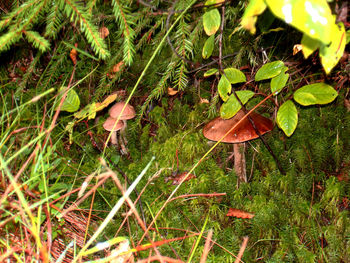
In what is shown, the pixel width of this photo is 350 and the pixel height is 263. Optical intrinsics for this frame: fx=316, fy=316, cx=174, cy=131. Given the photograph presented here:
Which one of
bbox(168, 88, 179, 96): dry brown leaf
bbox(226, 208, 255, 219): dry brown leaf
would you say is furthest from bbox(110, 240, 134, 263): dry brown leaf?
bbox(168, 88, 179, 96): dry brown leaf

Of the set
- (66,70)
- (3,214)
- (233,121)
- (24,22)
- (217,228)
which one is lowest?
(217,228)

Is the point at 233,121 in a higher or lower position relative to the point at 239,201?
higher

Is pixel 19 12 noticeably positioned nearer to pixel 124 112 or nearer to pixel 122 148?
pixel 124 112

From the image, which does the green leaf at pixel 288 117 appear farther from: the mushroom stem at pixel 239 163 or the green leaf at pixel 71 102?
the green leaf at pixel 71 102

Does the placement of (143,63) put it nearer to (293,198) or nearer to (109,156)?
(109,156)

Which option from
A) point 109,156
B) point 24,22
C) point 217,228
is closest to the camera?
point 24,22

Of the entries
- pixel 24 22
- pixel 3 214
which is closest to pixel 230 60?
pixel 24 22

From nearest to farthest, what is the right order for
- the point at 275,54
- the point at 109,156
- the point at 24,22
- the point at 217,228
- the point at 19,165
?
the point at 24,22
the point at 19,165
the point at 217,228
the point at 275,54
the point at 109,156

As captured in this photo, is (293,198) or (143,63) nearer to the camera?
(293,198)
